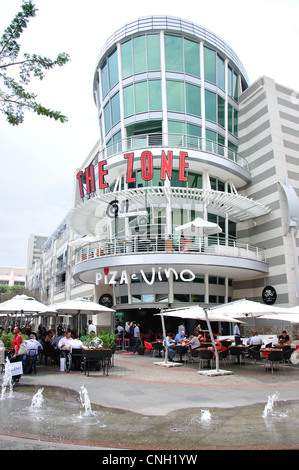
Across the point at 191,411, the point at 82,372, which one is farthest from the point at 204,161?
the point at 191,411

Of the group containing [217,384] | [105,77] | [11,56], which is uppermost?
[105,77]

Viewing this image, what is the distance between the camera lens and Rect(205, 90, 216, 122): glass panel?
27984 millimetres

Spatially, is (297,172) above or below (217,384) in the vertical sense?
above

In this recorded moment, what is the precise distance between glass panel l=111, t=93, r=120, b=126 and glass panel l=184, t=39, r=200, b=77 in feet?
19.1

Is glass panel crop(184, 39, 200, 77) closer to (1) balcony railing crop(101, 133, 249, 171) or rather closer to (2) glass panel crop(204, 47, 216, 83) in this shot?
(2) glass panel crop(204, 47, 216, 83)

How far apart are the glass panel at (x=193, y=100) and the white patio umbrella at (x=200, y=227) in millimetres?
8499

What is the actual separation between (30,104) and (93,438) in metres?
7.50

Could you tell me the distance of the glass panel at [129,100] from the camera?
27.7m

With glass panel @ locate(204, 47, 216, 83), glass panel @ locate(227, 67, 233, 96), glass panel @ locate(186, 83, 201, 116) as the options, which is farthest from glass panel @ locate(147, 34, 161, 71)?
glass panel @ locate(227, 67, 233, 96)

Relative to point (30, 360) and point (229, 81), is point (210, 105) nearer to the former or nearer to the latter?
point (229, 81)

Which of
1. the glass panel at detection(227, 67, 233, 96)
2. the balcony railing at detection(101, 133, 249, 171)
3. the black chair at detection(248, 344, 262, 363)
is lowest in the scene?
the black chair at detection(248, 344, 262, 363)

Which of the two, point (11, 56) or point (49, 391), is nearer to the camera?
point (11, 56)
